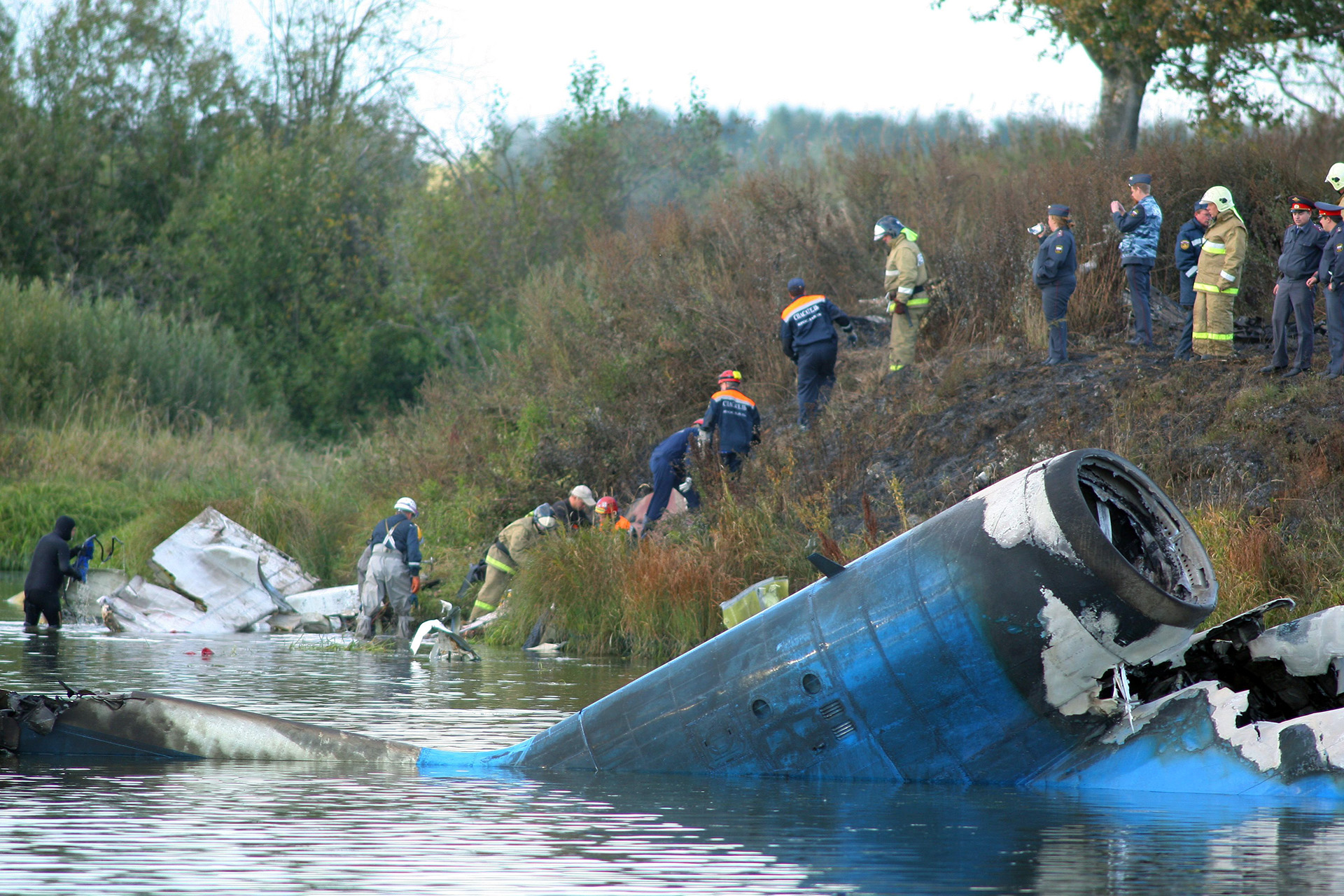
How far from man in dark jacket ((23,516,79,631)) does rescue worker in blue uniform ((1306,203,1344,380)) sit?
590 inches

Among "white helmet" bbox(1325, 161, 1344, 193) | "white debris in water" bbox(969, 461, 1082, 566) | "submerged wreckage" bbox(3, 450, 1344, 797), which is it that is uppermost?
"white helmet" bbox(1325, 161, 1344, 193)

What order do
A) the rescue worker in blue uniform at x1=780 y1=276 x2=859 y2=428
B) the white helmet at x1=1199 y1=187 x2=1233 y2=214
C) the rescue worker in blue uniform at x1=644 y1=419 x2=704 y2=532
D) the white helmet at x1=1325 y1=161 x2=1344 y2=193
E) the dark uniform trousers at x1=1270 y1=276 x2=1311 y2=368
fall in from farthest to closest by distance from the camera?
1. the rescue worker in blue uniform at x1=780 y1=276 x2=859 y2=428
2. the rescue worker in blue uniform at x1=644 y1=419 x2=704 y2=532
3. the white helmet at x1=1199 y1=187 x2=1233 y2=214
4. the dark uniform trousers at x1=1270 y1=276 x2=1311 y2=368
5. the white helmet at x1=1325 y1=161 x2=1344 y2=193

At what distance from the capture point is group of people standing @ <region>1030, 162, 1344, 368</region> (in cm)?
1426

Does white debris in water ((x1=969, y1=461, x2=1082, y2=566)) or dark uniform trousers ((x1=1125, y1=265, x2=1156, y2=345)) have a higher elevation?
dark uniform trousers ((x1=1125, y1=265, x2=1156, y2=345))

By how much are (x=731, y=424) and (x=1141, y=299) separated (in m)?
5.01

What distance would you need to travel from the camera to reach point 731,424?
58.5 ft

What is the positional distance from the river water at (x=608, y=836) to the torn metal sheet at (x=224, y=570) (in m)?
10.5

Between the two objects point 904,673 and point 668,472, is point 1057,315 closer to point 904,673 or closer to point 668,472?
point 668,472

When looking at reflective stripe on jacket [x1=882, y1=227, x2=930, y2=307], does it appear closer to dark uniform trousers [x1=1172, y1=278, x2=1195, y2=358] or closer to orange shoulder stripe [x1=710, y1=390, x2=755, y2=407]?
orange shoulder stripe [x1=710, y1=390, x2=755, y2=407]

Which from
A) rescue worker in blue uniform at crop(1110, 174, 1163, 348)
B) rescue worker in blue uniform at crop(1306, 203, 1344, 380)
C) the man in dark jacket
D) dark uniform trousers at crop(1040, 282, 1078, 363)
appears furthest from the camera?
Result: the man in dark jacket

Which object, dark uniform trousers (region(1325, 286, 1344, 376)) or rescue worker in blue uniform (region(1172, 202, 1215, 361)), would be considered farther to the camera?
rescue worker in blue uniform (region(1172, 202, 1215, 361))

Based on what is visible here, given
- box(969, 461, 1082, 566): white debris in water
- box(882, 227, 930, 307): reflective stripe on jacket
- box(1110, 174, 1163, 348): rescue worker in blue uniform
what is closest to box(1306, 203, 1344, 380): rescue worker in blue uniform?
box(1110, 174, 1163, 348): rescue worker in blue uniform

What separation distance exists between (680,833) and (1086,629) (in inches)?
87.7

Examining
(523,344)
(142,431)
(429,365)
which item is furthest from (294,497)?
(429,365)
